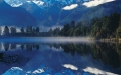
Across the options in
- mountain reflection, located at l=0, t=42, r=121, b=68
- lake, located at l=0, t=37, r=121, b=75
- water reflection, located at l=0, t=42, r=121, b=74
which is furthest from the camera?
mountain reflection, located at l=0, t=42, r=121, b=68

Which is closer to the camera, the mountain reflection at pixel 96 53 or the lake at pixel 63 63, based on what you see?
the lake at pixel 63 63

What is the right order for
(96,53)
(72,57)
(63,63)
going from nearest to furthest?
(63,63) → (72,57) → (96,53)

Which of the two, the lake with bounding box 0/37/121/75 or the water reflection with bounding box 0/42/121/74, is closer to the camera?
the lake with bounding box 0/37/121/75

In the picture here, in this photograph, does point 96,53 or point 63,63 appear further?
point 96,53

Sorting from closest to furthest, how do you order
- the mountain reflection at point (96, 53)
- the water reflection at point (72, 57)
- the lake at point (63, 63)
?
the lake at point (63, 63), the water reflection at point (72, 57), the mountain reflection at point (96, 53)

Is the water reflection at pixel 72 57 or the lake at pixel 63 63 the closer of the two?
the lake at pixel 63 63

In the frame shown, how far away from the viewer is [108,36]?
83.5 meters

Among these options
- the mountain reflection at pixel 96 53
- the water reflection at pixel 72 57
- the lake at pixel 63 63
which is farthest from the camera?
the mountain reflection at pixel 96 53

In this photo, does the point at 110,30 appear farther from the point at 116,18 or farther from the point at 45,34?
the point at 45,34

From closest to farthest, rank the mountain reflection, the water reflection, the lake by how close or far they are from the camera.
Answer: the lake
the water reflection
the mountain reflection

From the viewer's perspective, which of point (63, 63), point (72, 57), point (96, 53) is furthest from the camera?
point (96, 53)

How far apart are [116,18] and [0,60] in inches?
2202

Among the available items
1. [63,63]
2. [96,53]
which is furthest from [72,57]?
[96,53]

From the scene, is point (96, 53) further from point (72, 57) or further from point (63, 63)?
point (63, 63)
